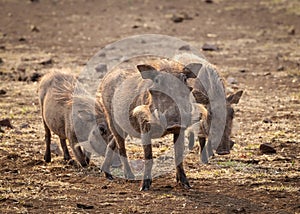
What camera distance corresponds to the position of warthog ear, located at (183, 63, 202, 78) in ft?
18.4

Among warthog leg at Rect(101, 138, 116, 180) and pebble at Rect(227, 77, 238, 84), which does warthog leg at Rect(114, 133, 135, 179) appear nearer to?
warthog leg at Rect(101, 138, 116, 180)

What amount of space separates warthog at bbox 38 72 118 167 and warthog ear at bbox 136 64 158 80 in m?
1.30

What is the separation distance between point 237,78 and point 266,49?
9.72 feet

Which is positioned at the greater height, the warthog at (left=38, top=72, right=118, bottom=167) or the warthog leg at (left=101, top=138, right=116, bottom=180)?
the warthog at (left=38, top=72, right=118, bottom=167)

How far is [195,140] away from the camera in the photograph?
752 centimetres

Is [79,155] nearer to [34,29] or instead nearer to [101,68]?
[101,68]

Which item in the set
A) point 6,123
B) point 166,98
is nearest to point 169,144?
point 6,123

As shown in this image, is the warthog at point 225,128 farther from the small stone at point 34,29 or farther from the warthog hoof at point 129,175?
the small stone at point 34,29

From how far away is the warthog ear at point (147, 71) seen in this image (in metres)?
5.45

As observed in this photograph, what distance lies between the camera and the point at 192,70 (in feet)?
20.0

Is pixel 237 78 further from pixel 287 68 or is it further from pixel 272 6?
pixel 272 6

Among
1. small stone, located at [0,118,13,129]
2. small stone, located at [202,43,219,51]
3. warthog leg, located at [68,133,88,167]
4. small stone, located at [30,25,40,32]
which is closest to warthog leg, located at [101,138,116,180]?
warthog leg, located at [68,133,88,167]

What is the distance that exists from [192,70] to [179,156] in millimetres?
881

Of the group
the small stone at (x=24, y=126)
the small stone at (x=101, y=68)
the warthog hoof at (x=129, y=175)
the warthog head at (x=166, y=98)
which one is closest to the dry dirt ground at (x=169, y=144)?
the small stone at (x=24, y=126)
